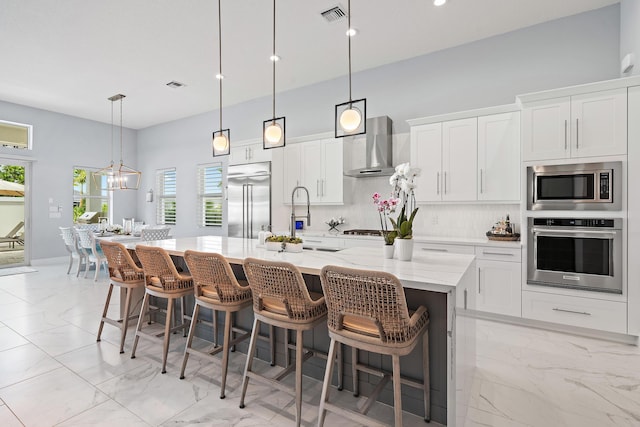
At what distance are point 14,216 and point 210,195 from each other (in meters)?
4.05

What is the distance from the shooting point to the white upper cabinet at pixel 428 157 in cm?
413

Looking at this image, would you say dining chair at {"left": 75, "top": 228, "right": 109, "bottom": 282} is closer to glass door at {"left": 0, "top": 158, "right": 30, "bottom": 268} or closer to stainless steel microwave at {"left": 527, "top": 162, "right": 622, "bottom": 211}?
glass door at {"left": 0, "top": 158, "right": 30, "bottom": 268}

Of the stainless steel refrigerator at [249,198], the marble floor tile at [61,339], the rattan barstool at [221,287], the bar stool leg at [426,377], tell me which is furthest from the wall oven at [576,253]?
the marble floor tile at [61,339]

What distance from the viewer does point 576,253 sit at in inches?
125

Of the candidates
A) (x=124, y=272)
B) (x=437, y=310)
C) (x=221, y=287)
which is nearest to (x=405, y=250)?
(x=437, y=310)

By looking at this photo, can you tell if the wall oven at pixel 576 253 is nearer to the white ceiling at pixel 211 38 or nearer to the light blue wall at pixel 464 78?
the light blue wall at pixel 464 78

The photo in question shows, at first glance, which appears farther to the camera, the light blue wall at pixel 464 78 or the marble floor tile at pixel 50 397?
the light blue wall at pixel 464 78

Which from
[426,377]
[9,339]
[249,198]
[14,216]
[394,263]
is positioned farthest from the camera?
[14,216]

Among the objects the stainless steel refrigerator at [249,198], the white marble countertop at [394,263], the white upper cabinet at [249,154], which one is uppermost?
the white upper cabinet at [249,154]

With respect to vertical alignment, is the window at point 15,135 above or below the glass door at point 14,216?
above

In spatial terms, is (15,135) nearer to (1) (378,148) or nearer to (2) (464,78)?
(1) (378,148)

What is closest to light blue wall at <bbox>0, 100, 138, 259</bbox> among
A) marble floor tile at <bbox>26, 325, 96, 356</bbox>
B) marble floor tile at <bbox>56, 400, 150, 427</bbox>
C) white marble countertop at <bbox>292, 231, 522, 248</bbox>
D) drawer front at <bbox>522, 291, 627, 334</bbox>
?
marble floor tile at <bbox>26, 325, 96, 356</bbox>

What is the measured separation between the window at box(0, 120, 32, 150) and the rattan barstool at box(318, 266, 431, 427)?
8.21 meters

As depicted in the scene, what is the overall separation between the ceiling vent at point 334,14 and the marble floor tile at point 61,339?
409cm
